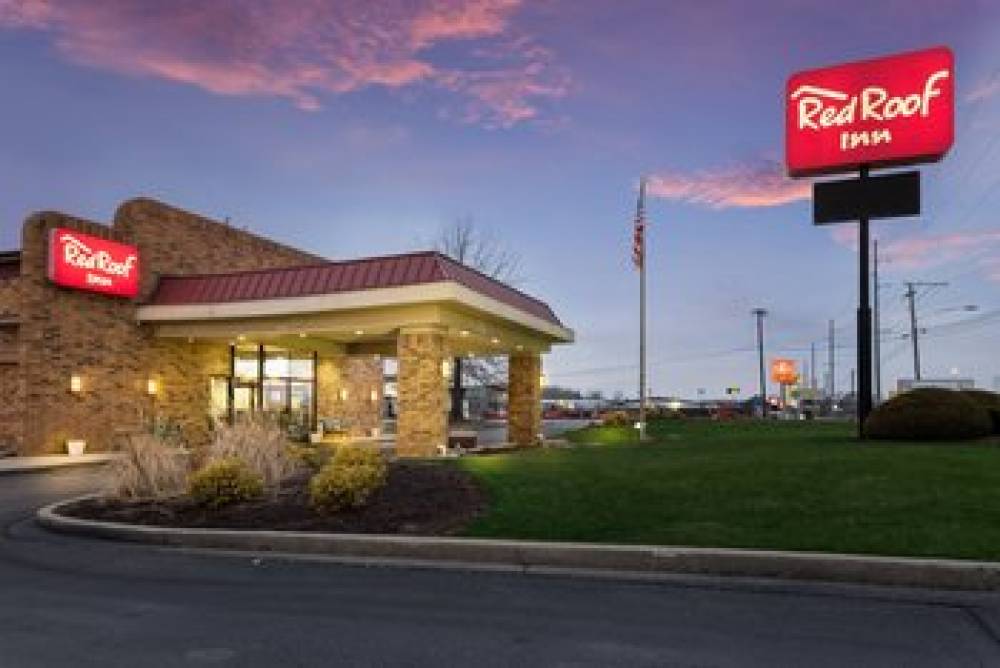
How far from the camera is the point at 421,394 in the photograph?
2498 centimetres

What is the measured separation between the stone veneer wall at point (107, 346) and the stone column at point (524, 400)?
1141 cm

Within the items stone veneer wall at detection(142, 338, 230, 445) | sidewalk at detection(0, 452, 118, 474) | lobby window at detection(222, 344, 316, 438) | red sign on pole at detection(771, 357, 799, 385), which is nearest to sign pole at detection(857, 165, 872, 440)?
sidewalk at detection(0, 452, 118, 474)

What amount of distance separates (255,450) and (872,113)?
16.8 metres

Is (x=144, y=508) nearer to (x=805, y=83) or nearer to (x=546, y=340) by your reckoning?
(x=805, y=83)

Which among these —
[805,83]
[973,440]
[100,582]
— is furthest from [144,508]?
[805,83]

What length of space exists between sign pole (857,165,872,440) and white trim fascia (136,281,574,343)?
1015 cm

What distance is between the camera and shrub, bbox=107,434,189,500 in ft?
48.7

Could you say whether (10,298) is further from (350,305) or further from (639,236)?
(639,236)

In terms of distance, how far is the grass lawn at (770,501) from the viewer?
33.3ft

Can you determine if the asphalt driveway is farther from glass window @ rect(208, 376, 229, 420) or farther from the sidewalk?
glass window @ rect(208, 376, 229, 420)

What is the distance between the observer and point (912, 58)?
2209 cm

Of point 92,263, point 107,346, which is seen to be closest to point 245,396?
point 107,346

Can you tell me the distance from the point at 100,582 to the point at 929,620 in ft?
26.4

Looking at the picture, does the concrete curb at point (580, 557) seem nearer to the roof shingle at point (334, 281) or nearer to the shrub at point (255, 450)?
the shrub at point (255, 450)
